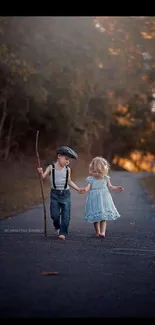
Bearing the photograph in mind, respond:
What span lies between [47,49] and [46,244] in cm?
1828

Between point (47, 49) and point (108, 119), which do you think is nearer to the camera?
point (47, 49)

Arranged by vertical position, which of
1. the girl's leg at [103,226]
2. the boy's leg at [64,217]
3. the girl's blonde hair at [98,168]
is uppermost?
the girl's blonde hair at [98,168]

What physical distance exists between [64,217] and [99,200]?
2.63 feet

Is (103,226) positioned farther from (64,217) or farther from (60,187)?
(60,187)

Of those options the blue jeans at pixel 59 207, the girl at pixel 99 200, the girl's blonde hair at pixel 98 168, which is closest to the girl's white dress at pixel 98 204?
the girl at pixel 99 200

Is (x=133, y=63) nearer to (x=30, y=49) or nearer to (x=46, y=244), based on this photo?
(x=30, y=49)

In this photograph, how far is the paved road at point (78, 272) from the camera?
5598 mm

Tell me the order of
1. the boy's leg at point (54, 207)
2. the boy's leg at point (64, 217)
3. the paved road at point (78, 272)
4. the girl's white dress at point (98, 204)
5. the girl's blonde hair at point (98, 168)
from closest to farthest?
1. the paved road at point (78, 272)
2. the boy's leg at point (64, 217)
3. the boy's leg at point (54, 207)
4. the girl's white dress at point (98, 204)
5. the girl's blonde hair at point (98, 168)

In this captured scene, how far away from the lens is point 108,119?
49.7 meters

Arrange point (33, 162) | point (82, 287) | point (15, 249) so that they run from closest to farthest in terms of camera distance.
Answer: point (82, 287)
point (15, 249)
point (33, 162)

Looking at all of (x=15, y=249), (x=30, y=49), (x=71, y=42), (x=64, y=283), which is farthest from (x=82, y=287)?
(x=71, y=42)

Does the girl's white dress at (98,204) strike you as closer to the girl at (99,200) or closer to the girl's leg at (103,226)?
the girl at (99,200)

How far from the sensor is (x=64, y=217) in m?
10.7

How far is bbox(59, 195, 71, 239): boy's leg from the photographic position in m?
10.7
